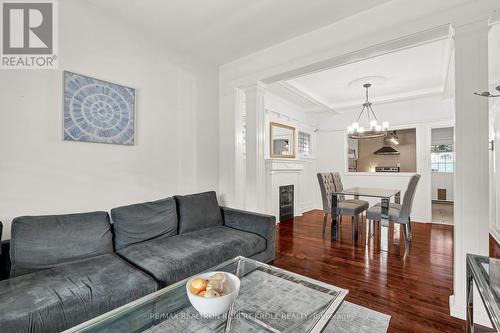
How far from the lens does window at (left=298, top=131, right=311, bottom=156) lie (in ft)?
18.5

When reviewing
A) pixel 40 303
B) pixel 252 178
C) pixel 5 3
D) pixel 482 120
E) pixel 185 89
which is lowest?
pixel 40 303

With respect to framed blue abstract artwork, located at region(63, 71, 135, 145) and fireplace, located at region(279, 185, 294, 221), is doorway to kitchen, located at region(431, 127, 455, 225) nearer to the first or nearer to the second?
fireplace, located at region(279, 185, 294, 221)

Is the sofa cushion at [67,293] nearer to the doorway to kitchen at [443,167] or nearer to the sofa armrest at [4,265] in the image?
the sofa armrest at [4,265]

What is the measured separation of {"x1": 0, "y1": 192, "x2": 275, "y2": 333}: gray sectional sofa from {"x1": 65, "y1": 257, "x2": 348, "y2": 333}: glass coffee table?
0.36m

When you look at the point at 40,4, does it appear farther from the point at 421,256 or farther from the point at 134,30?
the point at 421,256

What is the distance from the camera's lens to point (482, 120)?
1.67 meters

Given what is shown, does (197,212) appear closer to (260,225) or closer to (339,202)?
(260,225)

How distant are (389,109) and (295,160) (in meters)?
2.46

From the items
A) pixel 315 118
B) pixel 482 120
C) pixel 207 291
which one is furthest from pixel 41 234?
pixel 315 118

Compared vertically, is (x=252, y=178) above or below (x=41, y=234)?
above

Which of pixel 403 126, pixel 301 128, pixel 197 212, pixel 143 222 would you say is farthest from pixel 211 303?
pixel 403 126

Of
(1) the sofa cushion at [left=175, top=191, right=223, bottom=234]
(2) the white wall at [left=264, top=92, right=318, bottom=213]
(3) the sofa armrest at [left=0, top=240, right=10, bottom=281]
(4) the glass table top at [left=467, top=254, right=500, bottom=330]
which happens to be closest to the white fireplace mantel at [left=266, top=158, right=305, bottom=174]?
(2) the white wall at [left=264, top=92, right=318, bottom=213]

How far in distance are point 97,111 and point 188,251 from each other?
5.25ft

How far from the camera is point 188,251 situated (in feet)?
6.49
